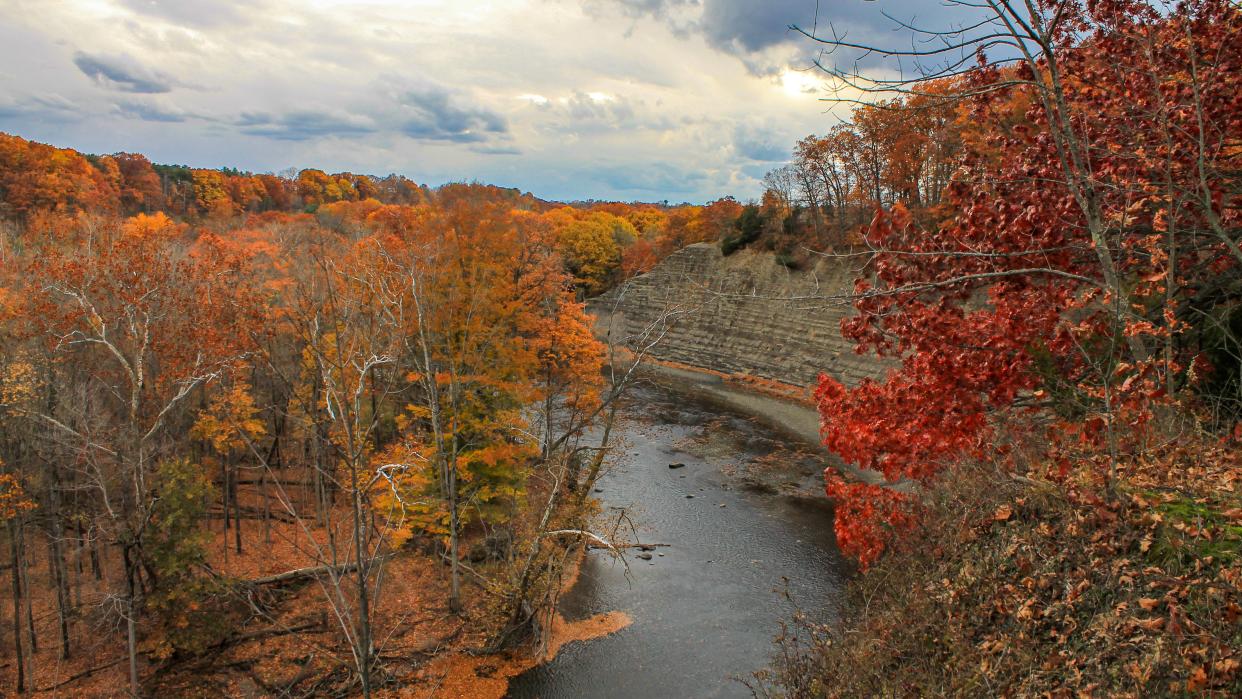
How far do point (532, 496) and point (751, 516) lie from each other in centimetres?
776

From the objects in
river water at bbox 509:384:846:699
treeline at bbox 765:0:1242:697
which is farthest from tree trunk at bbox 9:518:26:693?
treeline at bbox 765:0:1242:697

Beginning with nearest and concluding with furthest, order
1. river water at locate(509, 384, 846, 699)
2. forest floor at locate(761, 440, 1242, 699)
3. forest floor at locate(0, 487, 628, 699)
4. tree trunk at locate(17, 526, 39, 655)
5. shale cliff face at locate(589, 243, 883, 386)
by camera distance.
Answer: forest floor at locate(761, 440, 1242, 699) → forest floor at locate(0, 487, 628, 699) → tree trunk at locate(17, 526, 39, 655) → river water at locate(509, 384, 846, 699) → shale cliff face at locate(589, 243, 883, 386)

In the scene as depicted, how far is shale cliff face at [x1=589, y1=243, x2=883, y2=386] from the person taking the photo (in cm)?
4334

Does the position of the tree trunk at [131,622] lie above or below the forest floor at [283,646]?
above

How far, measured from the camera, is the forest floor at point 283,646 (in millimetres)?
15773

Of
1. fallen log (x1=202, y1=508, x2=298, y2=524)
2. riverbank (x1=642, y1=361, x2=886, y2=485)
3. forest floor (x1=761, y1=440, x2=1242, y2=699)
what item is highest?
forest floor (x1=761, y1=440, x2=1242, y2=699)

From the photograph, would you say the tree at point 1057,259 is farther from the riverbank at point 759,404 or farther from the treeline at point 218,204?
the treeline at point 218,204

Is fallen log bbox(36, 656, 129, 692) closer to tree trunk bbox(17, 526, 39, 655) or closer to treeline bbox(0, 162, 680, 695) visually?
treeline bbox(0, 162, 680, 695)

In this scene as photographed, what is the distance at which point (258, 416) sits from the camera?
2838 centimetres

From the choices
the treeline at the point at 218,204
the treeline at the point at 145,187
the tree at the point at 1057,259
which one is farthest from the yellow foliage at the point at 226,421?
the treeline at the point at 145,187

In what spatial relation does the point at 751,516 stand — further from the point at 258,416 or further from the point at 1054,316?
the point at 258,416

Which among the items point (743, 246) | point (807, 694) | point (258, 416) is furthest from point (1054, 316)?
point (743, 246)

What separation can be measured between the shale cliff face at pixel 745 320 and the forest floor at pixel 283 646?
20888mm

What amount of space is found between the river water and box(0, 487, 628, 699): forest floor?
1.07 m
